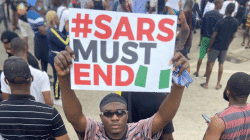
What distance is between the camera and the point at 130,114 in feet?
8.91

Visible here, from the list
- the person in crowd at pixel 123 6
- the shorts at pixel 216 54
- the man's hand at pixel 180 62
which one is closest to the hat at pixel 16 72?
the man's hand at pixel 180 62

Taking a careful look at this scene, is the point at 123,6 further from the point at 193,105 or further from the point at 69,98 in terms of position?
the point at 69,98

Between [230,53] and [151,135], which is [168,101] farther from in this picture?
[230,53]

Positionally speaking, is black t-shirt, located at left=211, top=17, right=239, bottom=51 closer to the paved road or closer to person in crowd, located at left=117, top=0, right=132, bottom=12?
the paved road

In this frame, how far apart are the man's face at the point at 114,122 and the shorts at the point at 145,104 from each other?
567 millimetres

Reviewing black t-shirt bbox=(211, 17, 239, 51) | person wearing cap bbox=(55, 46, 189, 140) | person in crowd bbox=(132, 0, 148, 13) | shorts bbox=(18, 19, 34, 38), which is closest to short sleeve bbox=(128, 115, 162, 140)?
person wearing cap bbox=(55, 46, 189, 140)

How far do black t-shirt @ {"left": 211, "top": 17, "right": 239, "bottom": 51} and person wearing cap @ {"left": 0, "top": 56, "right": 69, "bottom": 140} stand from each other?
4.52m

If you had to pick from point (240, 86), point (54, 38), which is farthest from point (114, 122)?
point (54, 38)

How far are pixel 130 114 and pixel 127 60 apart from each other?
2.94ft

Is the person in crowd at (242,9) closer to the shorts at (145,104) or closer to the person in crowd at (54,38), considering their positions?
the person in crowd at (54,38)

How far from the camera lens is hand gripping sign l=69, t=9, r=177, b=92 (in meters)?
1.94

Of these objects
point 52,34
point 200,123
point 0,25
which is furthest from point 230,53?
point 0,25

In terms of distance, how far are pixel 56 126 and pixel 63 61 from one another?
0.68 meters

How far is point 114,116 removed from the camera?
2.10 metres
